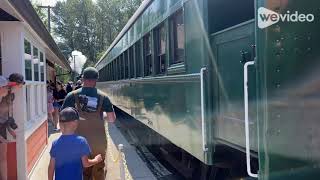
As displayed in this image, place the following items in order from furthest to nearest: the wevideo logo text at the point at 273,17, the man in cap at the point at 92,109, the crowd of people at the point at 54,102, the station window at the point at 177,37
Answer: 1. the crowd of people at the point at 54,102
2. the station window at the point at 177,37
3. the man in cap at the point at 92,109
4. the wevideo logo text at the point at 273,17

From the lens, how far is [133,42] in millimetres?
9789

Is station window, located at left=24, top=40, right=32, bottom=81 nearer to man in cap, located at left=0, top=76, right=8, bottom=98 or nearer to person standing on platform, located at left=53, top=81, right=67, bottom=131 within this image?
man in cap, located at left=0, top=76, right=8, bottom=98

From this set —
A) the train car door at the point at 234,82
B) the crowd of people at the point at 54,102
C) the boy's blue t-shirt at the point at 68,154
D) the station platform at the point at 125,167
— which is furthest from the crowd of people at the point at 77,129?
the crowd of people at the point at 54,102

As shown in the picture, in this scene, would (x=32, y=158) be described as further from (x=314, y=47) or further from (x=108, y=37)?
(x=108, y=37)

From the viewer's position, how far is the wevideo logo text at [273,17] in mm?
3088

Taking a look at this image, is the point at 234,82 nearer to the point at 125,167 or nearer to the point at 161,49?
the point at 161,49

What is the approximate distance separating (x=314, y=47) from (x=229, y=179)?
81.1 inches

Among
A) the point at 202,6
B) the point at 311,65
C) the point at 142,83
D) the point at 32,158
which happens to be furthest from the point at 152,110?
the point at 311,65

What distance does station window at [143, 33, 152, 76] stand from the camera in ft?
25.5

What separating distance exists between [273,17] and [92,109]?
2.62m

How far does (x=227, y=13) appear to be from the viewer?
4.39 meters

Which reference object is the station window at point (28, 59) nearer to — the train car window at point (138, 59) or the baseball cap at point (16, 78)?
the baseball cap at point (16, 78)

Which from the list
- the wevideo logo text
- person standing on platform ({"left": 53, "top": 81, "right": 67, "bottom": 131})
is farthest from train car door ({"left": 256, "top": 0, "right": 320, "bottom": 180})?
person standing on platform ({"left": 53, "top": 81, "right": 67, "bottom": 131})

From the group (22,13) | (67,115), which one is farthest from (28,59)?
(67,115)
